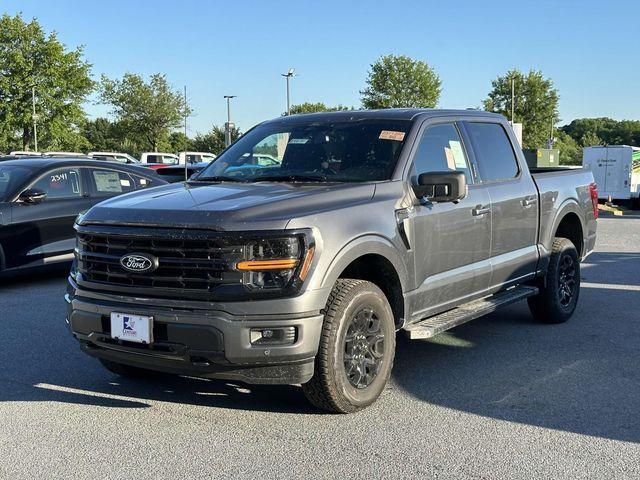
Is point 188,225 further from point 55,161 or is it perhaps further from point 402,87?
point 402,87

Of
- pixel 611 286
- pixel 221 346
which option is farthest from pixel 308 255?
pixel 611 286

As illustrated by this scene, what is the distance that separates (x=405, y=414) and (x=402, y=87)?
60992 millimetres

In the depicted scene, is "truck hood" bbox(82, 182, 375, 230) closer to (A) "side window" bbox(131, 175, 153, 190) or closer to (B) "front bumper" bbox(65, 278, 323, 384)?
(B) "front bumper" bbox(65, 278, 323, 384)

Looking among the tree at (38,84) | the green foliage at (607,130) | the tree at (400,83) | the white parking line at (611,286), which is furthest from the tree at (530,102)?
the white parking line at (611,286)

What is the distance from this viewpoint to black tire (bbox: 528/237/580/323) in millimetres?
6512

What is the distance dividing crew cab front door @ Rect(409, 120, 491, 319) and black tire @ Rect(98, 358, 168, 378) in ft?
6.39

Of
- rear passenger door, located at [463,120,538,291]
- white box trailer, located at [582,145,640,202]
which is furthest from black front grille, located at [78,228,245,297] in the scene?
white box trailer, located at [582,145,640,202]

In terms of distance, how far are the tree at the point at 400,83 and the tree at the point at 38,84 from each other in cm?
2468

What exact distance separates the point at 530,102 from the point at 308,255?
66.4 metres

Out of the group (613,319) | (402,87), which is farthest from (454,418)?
(402,87)

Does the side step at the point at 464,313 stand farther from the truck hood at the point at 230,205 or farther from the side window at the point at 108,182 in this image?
the side window at the point at 108,182

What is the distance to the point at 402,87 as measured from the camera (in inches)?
2480

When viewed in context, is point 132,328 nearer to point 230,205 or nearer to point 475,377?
point 230,205

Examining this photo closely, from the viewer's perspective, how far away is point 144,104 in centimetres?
6138
